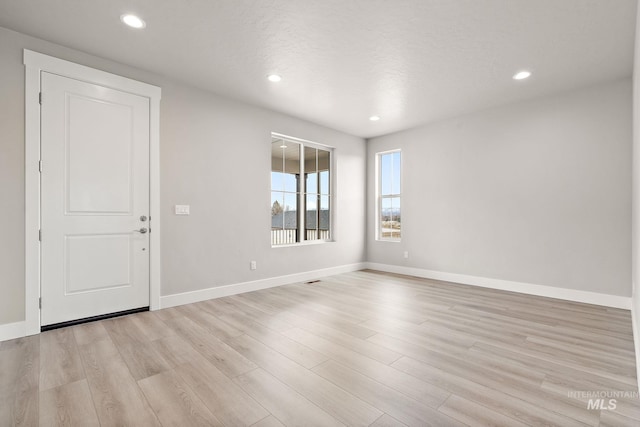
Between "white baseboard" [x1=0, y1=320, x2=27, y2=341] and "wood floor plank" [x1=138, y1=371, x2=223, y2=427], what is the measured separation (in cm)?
165

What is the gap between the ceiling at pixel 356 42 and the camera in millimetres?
2420

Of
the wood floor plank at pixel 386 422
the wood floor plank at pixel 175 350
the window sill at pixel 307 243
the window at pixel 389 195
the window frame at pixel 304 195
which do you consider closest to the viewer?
the wood floor plank at pixel 386 422

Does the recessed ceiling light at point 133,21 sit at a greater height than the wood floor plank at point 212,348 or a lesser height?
greater

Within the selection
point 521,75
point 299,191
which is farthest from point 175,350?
point 521,75

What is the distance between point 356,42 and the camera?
2.88 meters

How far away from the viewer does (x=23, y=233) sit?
9.03ft

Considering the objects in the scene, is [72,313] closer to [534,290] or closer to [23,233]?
[23,233]

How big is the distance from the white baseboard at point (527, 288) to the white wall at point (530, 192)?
0.23ft

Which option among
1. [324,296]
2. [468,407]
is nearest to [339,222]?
[324,296]

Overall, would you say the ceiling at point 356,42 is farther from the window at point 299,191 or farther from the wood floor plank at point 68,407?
the wood floor plank at point 68,407

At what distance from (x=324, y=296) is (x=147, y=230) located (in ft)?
7.83

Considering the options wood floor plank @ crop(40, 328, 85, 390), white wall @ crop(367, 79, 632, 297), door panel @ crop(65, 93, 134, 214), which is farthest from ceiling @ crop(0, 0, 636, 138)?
wood floor plank @ crop(40, 328, 85, 390)

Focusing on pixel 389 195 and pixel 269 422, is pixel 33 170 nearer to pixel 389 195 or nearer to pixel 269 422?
pixel 269 422

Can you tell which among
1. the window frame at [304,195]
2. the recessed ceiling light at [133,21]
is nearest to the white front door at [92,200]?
the recessed ceiling light at [133,21]
